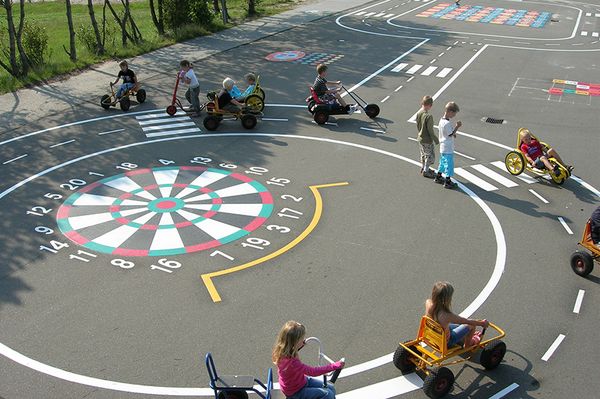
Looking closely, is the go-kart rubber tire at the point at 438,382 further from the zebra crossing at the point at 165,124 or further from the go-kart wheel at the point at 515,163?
the zebra crossing at the point at 165,124

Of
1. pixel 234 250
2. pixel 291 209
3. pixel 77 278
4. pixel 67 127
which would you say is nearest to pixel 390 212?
pixel 291 209

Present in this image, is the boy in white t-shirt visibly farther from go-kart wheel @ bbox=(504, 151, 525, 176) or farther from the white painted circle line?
go-kart wheel @ bbox=(504, 151, 525, 176)

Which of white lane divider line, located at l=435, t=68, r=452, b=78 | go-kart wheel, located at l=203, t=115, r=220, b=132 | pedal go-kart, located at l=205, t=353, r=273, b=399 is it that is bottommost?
pedal go-kart, located at l=205, t=353, r=273, b=399

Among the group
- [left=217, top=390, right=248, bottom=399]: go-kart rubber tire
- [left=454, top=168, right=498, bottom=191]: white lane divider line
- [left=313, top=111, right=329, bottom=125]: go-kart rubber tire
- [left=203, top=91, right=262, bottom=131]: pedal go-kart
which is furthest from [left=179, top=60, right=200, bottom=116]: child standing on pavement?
[left=217, top=390, right=248, bottom=399]: go-kart rubber tire

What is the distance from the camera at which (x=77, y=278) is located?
37.0 ft

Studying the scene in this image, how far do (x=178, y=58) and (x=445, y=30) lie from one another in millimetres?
15733

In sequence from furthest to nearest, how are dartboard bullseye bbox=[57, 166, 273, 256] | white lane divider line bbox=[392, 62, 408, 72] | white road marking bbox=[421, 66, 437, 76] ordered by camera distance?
white lane divider line bbox=[392, 62, 408, 72], white road marking bbox=[421, 66, 437, 76], dartboard bullseye bbox=[57, 166, 273, 256]

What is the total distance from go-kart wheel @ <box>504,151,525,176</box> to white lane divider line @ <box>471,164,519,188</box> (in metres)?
0.31

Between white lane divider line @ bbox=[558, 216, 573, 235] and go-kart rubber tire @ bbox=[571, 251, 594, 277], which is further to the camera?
white lane divider line @ bbox=[558, 216, 573, 235]

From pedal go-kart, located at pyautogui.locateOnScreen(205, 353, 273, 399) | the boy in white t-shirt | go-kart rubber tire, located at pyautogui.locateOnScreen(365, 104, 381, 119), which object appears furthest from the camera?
go-kart rubber tire, located at pyautogui.locateOnScreen(365, 104, 381, 119)

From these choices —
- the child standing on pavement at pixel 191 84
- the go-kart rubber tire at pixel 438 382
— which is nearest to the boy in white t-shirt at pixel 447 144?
the go-kart rubber tire at pixel 438 382

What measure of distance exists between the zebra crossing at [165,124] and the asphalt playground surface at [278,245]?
0.30ft

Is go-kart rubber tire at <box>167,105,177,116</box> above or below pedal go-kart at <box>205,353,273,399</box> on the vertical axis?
above

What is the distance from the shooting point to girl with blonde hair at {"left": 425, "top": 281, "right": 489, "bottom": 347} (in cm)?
837
